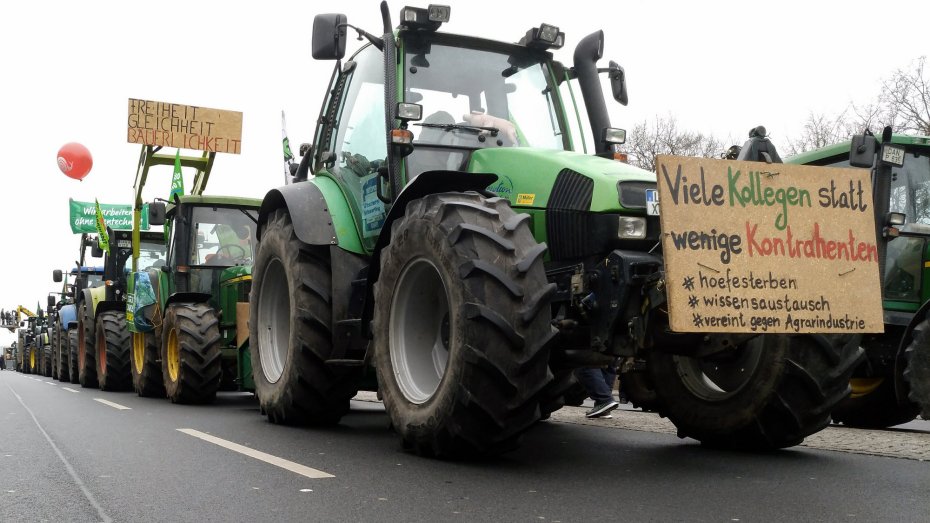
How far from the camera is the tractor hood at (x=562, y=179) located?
5.43 metres

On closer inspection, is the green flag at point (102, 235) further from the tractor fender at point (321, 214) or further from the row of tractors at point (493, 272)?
the tractor fender at point (321, 214)

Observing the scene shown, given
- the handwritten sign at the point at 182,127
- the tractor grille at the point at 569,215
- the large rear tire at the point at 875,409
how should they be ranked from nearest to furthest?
the tractor grille at the point at 569,215, the large rear tire at the point at 875,409, the handwritten sign at the point at 182,127

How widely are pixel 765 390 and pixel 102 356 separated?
13.3 metres

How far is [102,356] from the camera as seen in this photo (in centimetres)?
1645

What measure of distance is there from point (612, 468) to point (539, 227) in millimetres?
1487

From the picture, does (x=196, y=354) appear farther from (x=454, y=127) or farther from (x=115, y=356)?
(x=454, y=127)

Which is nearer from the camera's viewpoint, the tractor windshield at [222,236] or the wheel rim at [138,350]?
the tractor windshield at [222,236]

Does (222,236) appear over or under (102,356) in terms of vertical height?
over

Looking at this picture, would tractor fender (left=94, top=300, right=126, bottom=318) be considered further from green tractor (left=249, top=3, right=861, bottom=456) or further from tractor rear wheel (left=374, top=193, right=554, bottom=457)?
tractor rear wheel (left=374, top=193, right=554, bottom=457)

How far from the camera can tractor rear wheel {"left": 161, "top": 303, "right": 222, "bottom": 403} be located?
35.9ft

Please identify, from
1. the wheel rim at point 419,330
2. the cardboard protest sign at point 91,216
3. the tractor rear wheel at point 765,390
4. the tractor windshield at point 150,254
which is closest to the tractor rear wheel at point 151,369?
the tractor windshield at point 150,254

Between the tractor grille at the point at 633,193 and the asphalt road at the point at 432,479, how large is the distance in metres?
1.48

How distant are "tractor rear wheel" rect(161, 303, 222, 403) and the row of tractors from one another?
291 cm

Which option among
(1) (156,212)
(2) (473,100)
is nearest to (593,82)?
(2) (473,100)
